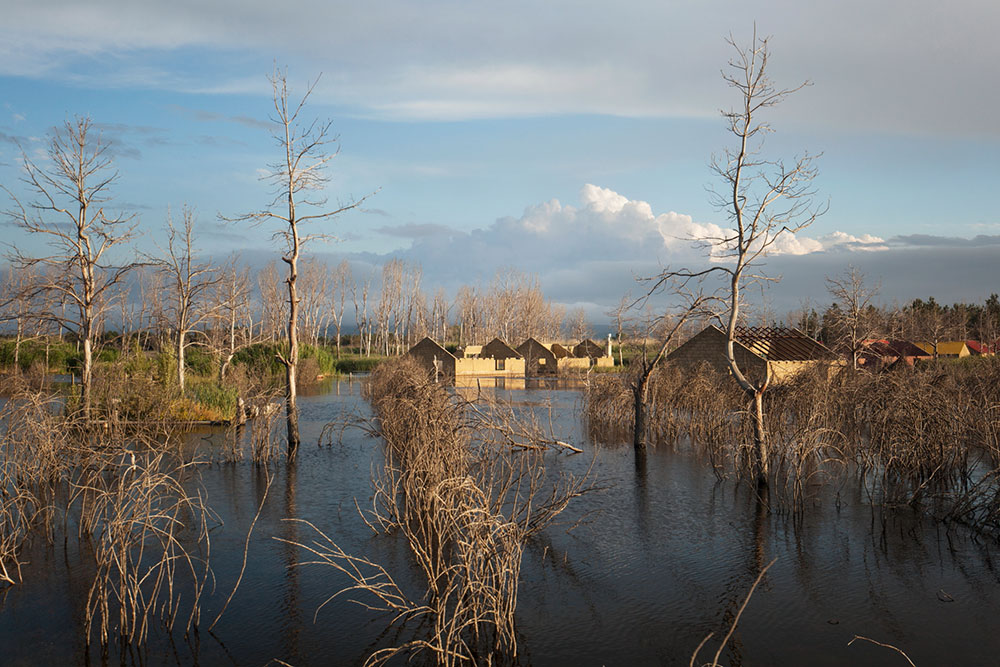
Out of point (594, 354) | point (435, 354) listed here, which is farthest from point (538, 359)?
point (435, 354)

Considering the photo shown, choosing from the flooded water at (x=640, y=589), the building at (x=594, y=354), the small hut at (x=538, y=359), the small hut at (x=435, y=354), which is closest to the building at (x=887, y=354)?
the flooded water at (x=640, y=589)

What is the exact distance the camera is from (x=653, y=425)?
60.0ft

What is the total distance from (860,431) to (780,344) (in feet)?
48.9

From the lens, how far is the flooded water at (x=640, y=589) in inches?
259

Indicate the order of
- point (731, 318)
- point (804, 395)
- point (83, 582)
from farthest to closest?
point (804, 395), point (731, 318), point (83, 582)

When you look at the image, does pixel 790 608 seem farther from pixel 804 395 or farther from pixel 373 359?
pixel 373 359

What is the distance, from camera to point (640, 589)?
8.00 metres

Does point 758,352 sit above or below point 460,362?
above

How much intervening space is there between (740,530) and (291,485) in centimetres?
759

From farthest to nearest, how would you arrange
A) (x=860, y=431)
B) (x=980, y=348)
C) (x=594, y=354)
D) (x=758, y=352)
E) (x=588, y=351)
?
1. (x=594, y=354)
2. (x=588, y=351)
3. (x=980, y=348)
4. (x=758, y=352)
5. (x=860, y=431)

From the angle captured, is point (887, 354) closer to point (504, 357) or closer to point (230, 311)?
point (504, 357)

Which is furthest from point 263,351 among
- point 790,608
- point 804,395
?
point 790,608

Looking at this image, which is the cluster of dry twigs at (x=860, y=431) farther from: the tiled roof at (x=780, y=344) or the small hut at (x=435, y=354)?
the small hut at (x=435, y=354)

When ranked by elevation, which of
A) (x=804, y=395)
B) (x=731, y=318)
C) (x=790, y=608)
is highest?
(x=731, y=318)
